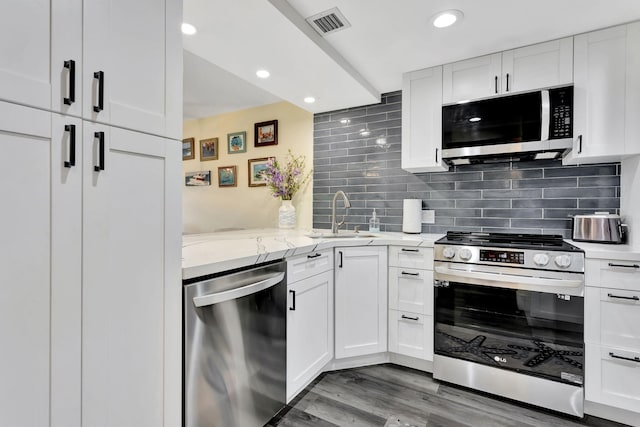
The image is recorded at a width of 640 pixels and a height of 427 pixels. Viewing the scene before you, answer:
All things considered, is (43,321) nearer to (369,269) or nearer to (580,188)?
(369,269)

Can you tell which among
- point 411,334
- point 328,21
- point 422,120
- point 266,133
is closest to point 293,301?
point 411,334

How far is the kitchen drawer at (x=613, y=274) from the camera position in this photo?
5.42 ft

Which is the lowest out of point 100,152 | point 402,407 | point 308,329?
point 402,407

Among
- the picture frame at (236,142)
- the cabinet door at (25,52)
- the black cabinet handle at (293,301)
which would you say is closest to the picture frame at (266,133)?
the picture frame at (236,142)

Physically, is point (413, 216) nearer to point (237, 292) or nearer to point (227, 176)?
point (237, 292)

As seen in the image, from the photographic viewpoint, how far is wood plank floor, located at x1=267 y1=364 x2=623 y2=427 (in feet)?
5.62

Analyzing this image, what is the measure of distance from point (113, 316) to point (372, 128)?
102 inches

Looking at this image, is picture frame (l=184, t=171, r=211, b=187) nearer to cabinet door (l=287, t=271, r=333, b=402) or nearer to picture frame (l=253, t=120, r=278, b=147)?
picture frame (l=253, t=120, r=278, b=147)

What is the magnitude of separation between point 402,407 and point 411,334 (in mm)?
530

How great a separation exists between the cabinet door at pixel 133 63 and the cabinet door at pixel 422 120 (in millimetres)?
1905

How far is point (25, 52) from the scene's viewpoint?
759mm

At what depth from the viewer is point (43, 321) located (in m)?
0.81

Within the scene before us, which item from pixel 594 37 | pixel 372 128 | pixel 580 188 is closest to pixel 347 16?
pixel 372 128

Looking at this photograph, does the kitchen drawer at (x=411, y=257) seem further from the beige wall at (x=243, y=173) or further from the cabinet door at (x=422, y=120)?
the beige wall at (x=243, y=173)
